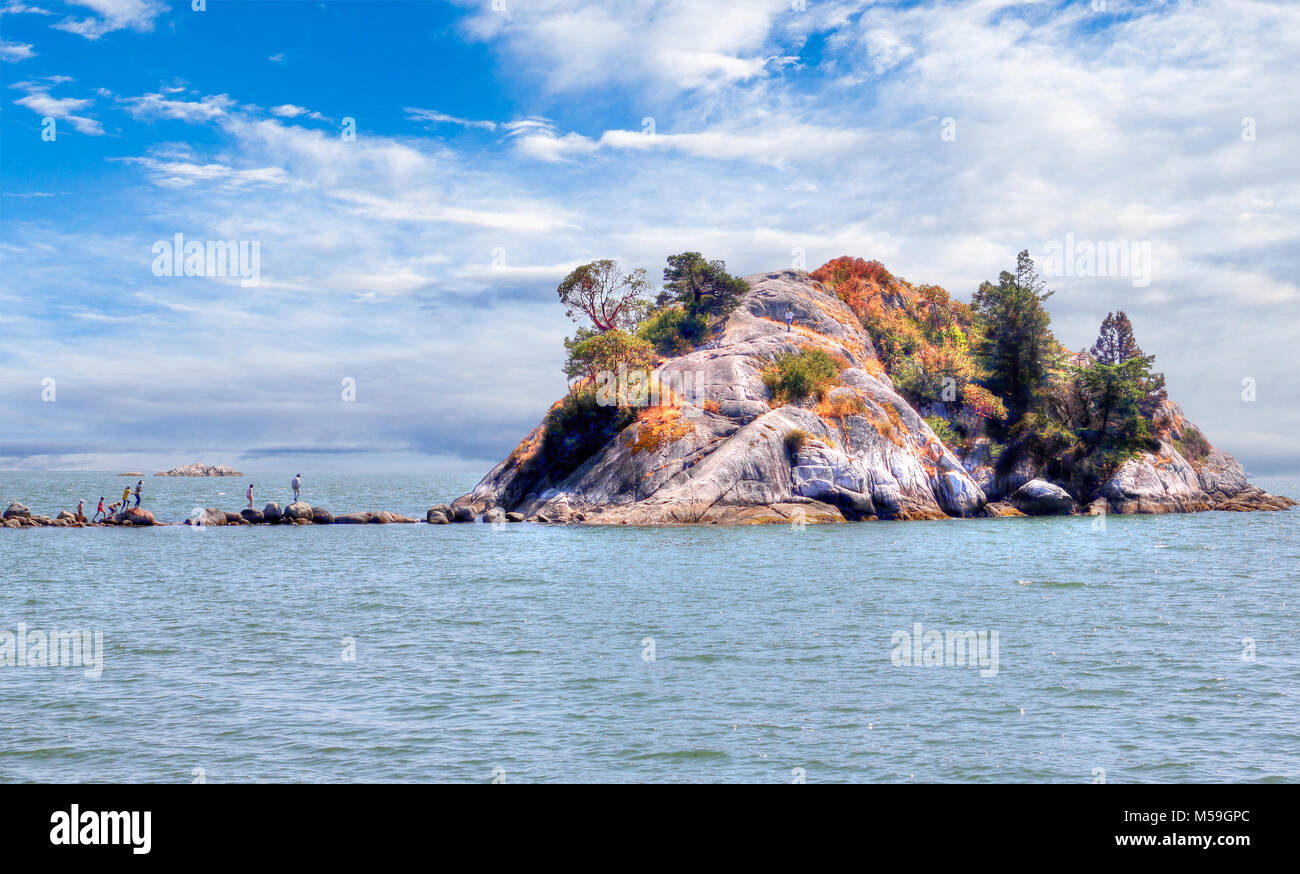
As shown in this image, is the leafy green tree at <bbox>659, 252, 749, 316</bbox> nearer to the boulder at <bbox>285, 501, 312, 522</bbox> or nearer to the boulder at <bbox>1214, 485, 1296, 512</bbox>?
the boulder at <bbox>285, 501, 312, 522</bbox>

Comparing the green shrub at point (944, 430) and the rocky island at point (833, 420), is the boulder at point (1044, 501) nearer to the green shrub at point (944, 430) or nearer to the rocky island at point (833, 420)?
the rocky island at point (833, 420)

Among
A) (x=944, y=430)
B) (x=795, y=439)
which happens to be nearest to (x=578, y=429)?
(x=795, y=439)

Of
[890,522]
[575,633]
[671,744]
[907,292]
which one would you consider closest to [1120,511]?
[890,522]

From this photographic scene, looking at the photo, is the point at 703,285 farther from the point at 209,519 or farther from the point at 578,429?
the point at 209,519

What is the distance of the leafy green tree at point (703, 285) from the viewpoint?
9112 centimetres

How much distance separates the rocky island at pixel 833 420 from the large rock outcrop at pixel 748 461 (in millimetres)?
172

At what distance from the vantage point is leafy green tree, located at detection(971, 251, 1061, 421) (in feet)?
313

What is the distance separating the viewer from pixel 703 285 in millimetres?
92375

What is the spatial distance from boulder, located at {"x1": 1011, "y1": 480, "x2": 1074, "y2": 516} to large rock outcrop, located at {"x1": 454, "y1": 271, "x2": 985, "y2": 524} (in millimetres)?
5768

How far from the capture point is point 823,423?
76.8 meters

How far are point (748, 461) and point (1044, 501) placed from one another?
32.0m
